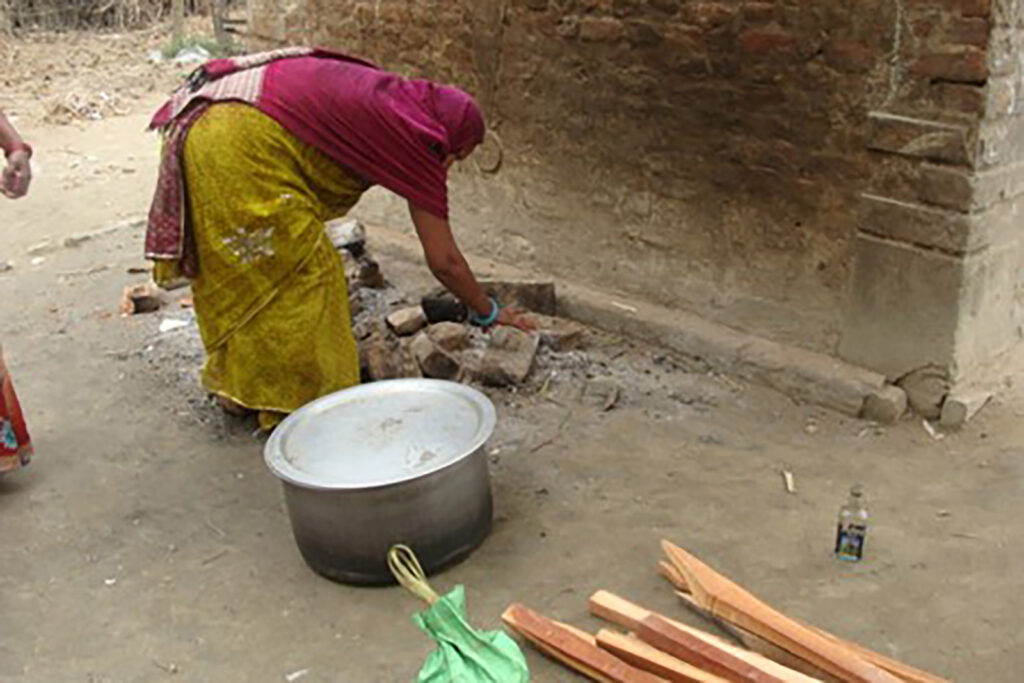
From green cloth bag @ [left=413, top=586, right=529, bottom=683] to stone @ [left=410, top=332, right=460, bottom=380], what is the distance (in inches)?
73.0

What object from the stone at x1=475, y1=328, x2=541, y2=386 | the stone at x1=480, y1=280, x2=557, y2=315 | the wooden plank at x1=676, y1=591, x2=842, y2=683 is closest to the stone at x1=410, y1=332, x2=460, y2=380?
the stone at x1=475, y1=328, x2=541, y2=386

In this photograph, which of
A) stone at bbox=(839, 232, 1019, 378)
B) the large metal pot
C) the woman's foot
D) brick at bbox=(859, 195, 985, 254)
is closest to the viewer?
the large metal pot

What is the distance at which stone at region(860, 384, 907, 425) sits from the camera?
4.03 meters

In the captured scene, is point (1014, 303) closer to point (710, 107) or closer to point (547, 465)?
point (710, 107)

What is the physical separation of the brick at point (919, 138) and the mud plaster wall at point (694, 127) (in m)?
0.04

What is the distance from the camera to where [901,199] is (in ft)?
12.7

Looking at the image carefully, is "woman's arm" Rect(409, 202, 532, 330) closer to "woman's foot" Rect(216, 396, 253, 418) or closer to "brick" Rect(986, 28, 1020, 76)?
"woman's foot" Rect(216, 396, 253, 418)

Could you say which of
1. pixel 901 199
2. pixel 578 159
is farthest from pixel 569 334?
pixel 901 199

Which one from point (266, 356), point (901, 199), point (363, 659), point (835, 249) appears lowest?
point (363, 659)

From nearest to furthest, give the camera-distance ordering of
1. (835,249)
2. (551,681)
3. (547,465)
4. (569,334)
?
(551,681) < (547,465) < (835,249) < (569,334)

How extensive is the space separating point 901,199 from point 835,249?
1.16ft

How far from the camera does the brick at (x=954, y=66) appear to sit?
3527mm

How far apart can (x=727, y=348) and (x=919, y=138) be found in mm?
1173

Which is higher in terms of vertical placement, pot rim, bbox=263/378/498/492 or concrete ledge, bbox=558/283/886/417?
pot rim, bbox=263/378/498/492
